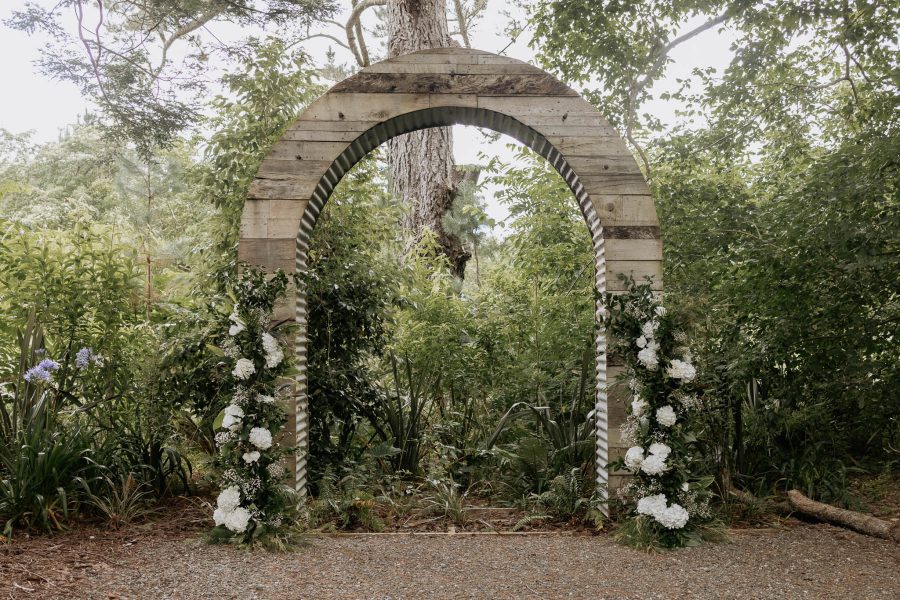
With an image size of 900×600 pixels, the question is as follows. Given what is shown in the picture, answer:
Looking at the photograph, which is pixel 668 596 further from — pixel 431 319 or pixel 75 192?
pixel 75 192

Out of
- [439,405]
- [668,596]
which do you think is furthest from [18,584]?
[439,405]

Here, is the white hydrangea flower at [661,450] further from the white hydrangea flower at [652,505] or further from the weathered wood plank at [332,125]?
the weathered wood plank at [332,125]

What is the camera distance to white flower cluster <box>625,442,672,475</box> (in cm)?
315

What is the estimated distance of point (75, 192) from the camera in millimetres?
13789

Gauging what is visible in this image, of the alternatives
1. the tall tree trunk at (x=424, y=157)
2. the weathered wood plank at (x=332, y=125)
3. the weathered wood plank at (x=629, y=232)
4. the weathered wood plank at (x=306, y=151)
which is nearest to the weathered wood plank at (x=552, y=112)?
the weathered wood plank at (x=629, y=232)

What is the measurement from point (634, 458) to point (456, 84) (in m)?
2.21

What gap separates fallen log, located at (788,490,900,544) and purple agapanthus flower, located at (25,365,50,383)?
4.15 metres

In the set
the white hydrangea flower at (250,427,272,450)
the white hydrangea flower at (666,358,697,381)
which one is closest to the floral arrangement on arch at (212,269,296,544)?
the white hydrangea flower at (250,427,272,450)

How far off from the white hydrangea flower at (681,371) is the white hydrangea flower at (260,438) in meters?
1.99

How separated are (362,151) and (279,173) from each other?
510mm

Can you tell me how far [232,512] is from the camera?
10.2 ft

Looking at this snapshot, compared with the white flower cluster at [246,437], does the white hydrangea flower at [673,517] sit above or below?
below

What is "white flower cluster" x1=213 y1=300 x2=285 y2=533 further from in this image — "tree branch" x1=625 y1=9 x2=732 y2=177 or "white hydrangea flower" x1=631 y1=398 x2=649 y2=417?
"tree branch" x1=625 y1=9 x2=732 y2=177

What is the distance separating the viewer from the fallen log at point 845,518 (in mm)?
3193
